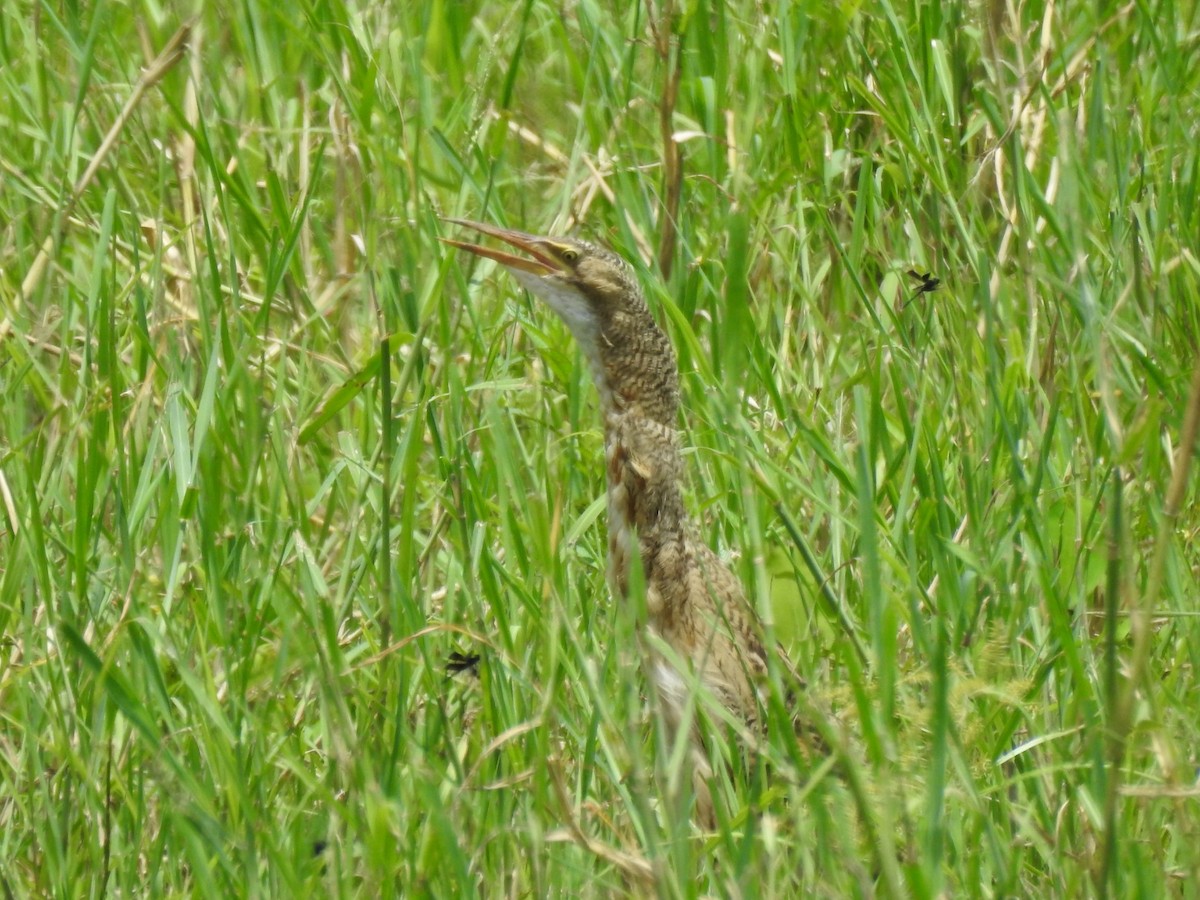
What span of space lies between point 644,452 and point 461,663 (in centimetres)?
61

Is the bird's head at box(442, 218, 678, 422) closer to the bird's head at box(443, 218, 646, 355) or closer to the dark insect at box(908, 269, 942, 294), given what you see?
the bird's head at box(443, 218, 646, 355)

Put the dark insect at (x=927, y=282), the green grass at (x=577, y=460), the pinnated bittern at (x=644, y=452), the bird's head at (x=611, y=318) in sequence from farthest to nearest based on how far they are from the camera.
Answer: the dark insect at (x=927, y=282) → the bird's head at (x=611, y=318) → the pinnated bittern at (x=644, y=452) → the green grass at (x=577, y=460)

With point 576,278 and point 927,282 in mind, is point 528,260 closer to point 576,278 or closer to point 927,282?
point 576,278

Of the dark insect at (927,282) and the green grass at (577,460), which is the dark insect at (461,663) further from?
the dark insect at (927,282)

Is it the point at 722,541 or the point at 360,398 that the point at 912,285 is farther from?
the point at 360,398

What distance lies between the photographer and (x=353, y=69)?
4.31 meters

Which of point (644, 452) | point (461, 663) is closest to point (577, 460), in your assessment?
point (644, 452)

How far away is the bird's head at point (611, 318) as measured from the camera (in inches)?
132

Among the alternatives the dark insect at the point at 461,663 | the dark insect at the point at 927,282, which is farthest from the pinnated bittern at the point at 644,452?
the dark insect at the point at 927,282

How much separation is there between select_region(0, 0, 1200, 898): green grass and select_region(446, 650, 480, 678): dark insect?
0.03 meters

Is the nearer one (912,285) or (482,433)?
(482,433)

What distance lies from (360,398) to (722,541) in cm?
76

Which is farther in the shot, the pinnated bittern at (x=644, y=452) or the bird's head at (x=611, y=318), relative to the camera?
the bird's head at (x=611, y=318)

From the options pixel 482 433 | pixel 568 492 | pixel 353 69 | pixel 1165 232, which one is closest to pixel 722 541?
pixel 568 492
